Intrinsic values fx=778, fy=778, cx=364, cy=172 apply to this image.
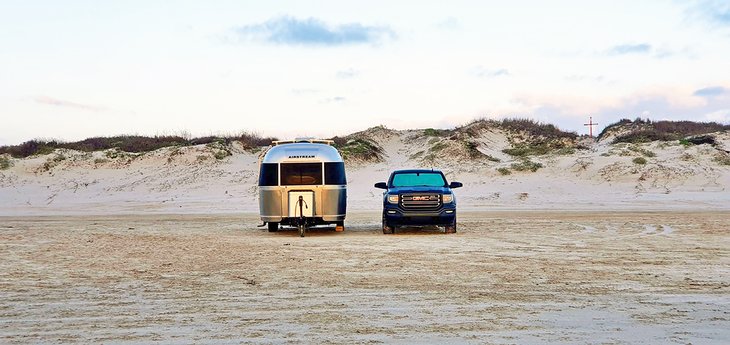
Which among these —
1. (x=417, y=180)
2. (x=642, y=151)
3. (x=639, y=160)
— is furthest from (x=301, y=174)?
(x=642, y=151)

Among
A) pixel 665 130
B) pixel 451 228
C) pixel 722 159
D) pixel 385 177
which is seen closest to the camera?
pixel 451 228

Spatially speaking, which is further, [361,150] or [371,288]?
[361,150]

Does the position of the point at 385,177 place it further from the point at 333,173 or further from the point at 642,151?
the point at 333,173

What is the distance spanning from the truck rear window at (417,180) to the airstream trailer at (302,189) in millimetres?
1775

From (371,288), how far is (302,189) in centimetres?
1068

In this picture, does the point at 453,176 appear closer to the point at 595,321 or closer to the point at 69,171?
the point at 69,171

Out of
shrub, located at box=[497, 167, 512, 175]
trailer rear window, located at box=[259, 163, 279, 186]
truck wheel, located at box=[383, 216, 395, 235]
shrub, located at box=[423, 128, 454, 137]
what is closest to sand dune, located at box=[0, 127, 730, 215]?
shrub, located at box=[497, 167, 512, 175]

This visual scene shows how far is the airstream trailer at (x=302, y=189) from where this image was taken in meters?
21.5

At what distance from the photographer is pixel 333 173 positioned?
2194cm

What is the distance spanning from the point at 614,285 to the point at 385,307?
3.70 metres

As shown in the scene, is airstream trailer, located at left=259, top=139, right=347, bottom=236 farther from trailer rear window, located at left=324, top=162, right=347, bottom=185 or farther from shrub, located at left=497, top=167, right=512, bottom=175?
shrub, located at left=497, top=167, right=512, bottom=175

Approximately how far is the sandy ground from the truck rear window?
213cm

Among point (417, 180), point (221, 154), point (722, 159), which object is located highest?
point (221, 154)

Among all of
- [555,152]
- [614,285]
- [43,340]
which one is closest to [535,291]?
[614,285]
